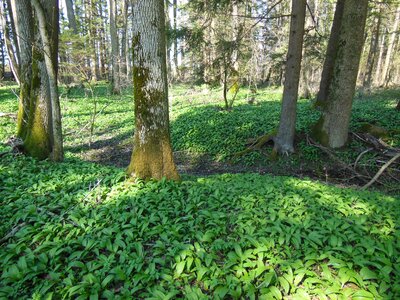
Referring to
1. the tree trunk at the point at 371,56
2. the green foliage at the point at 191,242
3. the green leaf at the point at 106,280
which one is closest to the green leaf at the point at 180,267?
the green foliage at the point at 191,242

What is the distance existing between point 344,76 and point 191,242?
6761 millimetres

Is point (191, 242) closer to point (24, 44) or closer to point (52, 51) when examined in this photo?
point (52, 51)

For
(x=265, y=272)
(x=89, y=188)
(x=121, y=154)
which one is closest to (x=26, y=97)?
(x=121, y=154)

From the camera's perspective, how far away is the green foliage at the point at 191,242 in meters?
2.73

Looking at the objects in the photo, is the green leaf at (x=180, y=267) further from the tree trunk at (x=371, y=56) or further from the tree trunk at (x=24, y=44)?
the tree trunk at (x=371, y=56)

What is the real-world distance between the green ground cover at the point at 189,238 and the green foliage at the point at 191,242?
0.01m

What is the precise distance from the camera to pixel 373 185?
6.86m

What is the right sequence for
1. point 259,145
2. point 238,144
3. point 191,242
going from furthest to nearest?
point 238,144
point 259,145
point 191,242

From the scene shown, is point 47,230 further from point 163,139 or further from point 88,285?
point 163,139

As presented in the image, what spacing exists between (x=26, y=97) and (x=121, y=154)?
3.31 metres

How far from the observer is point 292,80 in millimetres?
7926

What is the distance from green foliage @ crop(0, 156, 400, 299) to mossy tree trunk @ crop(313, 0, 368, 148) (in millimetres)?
3472

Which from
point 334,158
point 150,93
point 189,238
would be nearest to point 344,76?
point 334,158

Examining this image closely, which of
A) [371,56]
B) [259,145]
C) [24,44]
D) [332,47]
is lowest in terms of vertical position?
[259,145]
